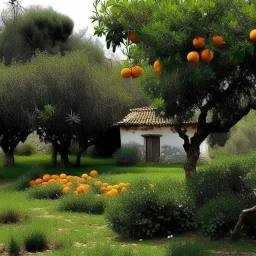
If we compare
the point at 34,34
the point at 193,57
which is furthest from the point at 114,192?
the point at 34,34

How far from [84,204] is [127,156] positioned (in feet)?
75.7

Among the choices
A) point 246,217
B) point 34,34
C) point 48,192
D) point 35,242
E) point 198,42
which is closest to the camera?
point 198,42

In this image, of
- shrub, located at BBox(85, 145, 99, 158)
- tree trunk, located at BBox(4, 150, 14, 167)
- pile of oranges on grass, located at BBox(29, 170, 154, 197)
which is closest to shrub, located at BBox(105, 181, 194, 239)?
pile of oranges on grass, located at BBox(29, 170, 154, 197)

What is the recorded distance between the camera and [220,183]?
42.7ft

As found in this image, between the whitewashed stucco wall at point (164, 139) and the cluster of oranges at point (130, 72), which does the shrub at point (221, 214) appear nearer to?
the cluster of oranges at point (130, 72)

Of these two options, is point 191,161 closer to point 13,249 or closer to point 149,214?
point 149,214

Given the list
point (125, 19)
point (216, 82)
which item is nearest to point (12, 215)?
point (216, 82)

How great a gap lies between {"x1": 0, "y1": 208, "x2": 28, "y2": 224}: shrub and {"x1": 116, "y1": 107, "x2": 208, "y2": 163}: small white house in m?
28.9

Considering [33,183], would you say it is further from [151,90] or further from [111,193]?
[151,90]

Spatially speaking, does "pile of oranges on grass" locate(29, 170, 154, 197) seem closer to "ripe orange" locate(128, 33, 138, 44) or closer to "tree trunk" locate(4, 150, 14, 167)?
"ripe orange" locate(128, 33, 138, 44)

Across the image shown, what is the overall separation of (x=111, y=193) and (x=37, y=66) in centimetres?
1791

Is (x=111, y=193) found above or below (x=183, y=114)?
below

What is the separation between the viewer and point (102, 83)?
35.1 meters

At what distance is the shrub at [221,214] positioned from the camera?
11.9m
